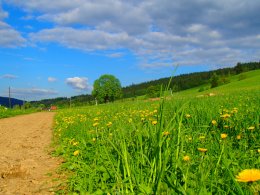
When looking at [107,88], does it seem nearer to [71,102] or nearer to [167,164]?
[71,102]

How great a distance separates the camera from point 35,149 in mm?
6836

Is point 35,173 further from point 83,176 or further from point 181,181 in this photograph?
point 181,181

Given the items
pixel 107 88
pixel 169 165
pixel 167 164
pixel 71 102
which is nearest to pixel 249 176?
pixel 169 165

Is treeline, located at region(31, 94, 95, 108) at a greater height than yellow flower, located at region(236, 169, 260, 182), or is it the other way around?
treeline, located at region(31, 94, 95, 108)

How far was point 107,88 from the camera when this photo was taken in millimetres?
89750

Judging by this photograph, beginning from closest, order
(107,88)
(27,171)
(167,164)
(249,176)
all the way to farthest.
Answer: (249,176), (167,164), (27,171), (107,88)

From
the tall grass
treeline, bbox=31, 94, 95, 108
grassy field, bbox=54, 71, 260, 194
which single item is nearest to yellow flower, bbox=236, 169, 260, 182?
grassy field, bbox=54, 71, 260, 194

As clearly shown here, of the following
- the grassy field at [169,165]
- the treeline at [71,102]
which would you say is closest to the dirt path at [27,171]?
the grassy field at [169,165]

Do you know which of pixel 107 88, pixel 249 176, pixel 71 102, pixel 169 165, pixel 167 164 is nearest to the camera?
pixel 249 176

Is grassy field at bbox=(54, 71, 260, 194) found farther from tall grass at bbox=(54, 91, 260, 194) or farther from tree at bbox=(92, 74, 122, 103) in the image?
tree at bbox=(92, 74, 122, 103)

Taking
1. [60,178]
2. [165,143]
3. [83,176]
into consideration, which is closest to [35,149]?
[60,178]

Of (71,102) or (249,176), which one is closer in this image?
(249,176)

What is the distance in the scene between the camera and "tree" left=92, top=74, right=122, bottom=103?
294 ft

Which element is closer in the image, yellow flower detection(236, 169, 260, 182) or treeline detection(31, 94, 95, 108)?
yellow flower detection(236, 169, 260, 182)
